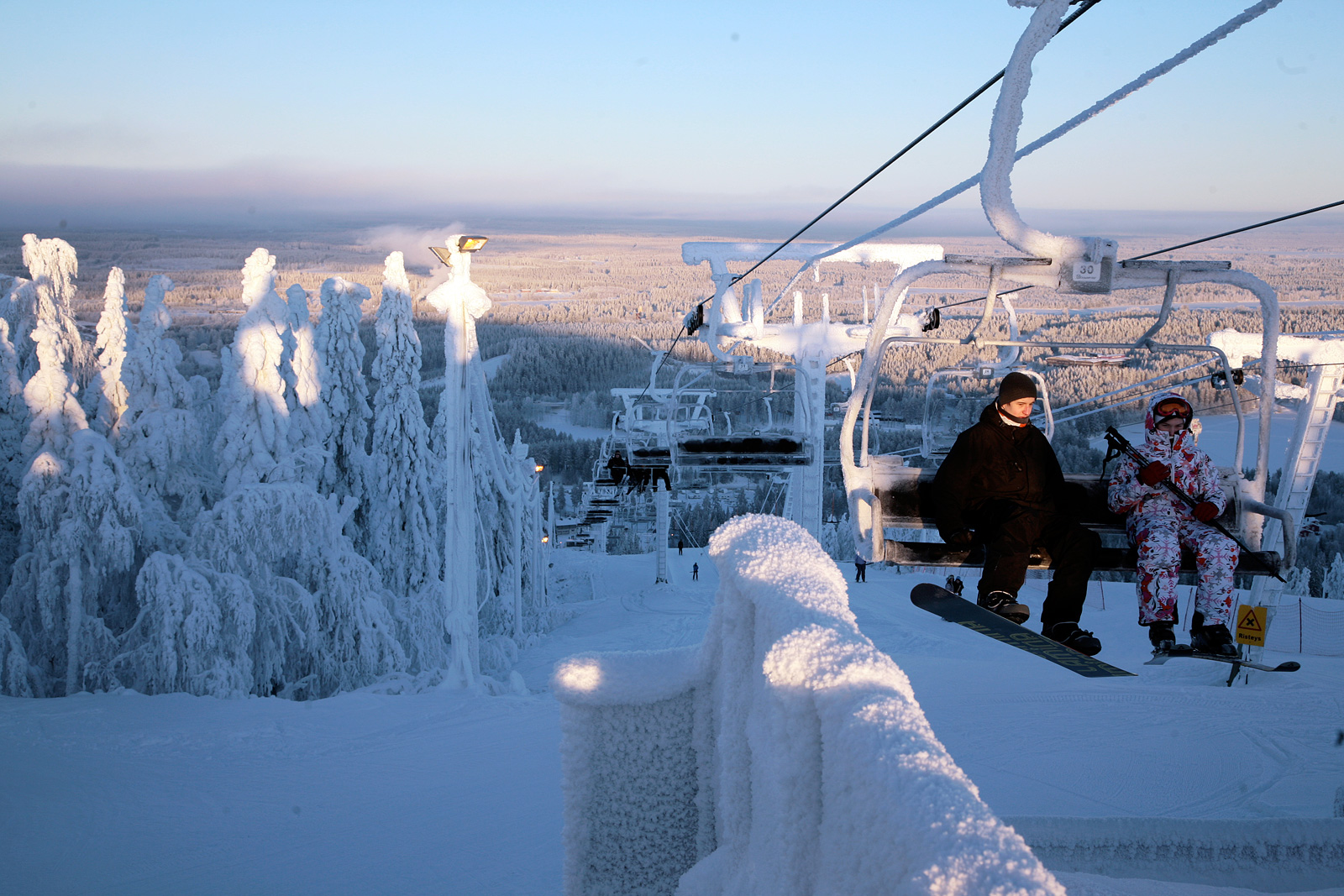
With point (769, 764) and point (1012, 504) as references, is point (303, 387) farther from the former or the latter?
point (769, 764)

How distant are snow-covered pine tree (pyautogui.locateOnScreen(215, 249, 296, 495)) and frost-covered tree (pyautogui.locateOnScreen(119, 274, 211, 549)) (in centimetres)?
149

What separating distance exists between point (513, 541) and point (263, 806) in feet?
48.2

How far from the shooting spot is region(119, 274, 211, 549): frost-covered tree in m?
14.4

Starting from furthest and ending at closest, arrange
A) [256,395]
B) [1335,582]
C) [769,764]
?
[1335,582], [256,395], [769,764]

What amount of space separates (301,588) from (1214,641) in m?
13.5

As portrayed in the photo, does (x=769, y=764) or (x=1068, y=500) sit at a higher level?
(x=769, y=764)

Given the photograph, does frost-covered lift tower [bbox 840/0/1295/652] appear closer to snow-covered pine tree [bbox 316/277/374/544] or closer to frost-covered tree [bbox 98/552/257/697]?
frost-covered tree [bbox 98/552/257/697]

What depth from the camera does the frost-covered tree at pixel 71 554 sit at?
12969mm

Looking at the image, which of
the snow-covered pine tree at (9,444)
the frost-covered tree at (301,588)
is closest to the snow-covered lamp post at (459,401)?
the frost-covered tree at (301,588)

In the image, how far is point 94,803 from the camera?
21.8 feet

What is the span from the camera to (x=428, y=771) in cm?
717

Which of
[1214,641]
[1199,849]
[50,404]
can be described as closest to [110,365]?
[50,404]

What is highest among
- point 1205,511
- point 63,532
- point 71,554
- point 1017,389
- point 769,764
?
point 1017,389

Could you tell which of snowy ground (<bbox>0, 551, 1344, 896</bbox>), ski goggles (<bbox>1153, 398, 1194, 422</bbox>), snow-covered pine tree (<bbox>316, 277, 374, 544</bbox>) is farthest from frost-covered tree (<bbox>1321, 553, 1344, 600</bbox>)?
ski goggles (<bbox>1153, 398, 1194, 422</bbox>)
